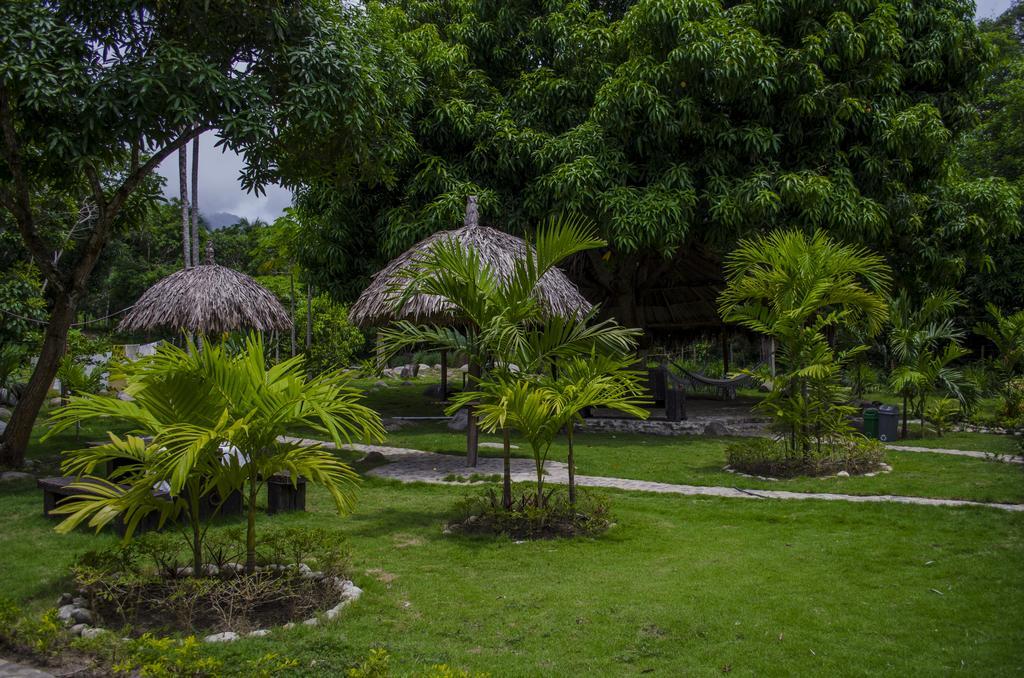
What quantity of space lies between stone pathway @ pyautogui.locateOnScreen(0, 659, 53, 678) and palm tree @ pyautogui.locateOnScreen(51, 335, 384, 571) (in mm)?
603

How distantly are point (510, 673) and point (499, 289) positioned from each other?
10.4ft

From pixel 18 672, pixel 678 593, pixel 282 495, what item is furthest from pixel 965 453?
pixel 18 672

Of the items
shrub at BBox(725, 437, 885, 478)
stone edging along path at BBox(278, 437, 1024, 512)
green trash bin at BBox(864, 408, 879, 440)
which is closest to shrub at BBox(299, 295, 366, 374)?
stone edging along path at BBox(278, 437, 1024, 512)

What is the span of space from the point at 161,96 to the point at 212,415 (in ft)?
14.8

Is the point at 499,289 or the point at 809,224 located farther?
the point at 809,224

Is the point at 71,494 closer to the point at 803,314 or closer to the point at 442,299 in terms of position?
the point at 442,299

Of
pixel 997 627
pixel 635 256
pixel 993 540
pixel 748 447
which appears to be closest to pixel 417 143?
pixel 635 256

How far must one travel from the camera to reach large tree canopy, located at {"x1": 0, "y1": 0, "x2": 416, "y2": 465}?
7035mm

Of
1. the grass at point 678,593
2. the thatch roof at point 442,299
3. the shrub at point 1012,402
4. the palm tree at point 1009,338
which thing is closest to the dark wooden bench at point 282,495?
the grass at point 678,593

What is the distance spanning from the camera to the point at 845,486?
292 inches

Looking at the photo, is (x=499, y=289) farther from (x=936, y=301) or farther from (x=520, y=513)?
(x=936, y=301)

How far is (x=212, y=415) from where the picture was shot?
396 centimetres

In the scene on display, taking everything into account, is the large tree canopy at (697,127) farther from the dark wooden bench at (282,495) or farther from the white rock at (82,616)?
the white rock at (82,616)

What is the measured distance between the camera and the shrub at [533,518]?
5676 mm
